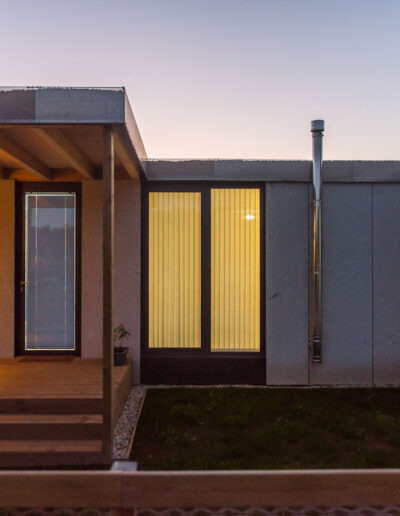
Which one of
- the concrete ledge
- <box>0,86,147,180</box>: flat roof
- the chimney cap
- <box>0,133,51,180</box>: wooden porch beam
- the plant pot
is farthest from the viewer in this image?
the concrete ledge

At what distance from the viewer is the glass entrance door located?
211 inches

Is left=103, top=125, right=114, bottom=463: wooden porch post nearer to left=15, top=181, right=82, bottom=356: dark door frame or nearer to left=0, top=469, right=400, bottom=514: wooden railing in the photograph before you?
left=0, top=469, right=400, bottom=514: wooden railing

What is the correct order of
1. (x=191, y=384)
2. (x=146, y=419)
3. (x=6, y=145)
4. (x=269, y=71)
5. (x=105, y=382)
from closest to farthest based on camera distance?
1. (x=105, y=382)
2. (x=6, y=145)
3. (x=146, y=419)
4. (x=191, y=384)
5. (x=269, y=71)

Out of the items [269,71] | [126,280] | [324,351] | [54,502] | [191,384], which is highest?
[269,71]

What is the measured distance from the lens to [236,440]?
3.55 meters

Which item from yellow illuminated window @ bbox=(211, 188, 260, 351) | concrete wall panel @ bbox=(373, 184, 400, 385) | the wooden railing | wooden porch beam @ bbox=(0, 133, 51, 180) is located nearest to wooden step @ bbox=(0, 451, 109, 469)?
the wooden railing

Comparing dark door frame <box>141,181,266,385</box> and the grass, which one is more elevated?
dark door frame <box>141,181,266,385</box>

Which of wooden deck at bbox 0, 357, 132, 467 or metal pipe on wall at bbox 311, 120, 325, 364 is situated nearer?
wooden deck at bbox 0, 357, 132, 467

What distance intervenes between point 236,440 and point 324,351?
226 centimetres

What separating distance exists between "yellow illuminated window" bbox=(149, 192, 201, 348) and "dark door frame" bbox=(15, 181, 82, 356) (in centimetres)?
101

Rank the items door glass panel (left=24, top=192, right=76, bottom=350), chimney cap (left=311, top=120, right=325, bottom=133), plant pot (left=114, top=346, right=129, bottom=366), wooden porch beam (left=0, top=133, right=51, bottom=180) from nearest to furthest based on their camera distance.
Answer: wooden porch beam (left=0, top=133, right=51, bottom=180)
plant pot (left=114, top=346, right=129, bottom=366)
chimney cap (left=311, top=120, right=325, bottom=133)
door glass panel (left=24, top=192, right=76, bottom=350)

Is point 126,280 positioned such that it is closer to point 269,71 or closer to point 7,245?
point 7,245

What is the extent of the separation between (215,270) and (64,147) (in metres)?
2.63

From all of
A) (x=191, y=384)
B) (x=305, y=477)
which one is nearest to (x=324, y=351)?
(x=191, y=384)
